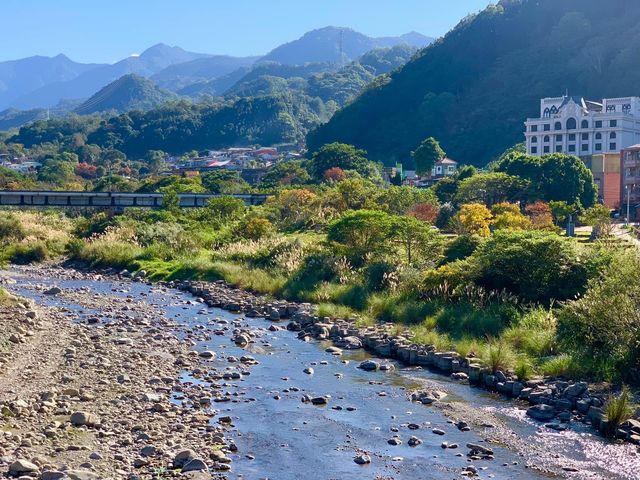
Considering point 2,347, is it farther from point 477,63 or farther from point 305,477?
point 477,63

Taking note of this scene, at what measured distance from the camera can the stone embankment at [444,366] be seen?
21.0 metres

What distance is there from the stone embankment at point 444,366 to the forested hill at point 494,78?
109 metres

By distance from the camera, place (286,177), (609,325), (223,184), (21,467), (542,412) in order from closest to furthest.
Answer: (21,467)
(542,412)
(609,325)
(223,184)
(286,177)

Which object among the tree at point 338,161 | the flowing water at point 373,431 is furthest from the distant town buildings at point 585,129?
the flowing water at point 373,431

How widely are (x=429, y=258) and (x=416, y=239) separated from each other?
153cm

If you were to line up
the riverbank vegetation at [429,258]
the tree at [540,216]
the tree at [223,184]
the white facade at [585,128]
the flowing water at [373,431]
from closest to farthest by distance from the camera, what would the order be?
the flowing water at [373,431]
the riverbank vegetation at [429,258]
the tree at [540,216]
the tree at [223,184]
the white facade at [585,128]

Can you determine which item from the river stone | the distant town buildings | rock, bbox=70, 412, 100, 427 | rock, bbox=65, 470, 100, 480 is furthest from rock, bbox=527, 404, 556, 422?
the distant town buildings

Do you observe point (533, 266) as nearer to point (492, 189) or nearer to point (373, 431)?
point (373, 431)

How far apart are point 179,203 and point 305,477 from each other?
68.2 meters

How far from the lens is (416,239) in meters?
41.9

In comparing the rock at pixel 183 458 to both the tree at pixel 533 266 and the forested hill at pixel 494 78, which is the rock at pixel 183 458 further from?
the forested hill at pixel 494 78

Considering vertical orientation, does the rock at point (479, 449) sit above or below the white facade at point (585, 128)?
below

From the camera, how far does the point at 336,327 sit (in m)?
32.5

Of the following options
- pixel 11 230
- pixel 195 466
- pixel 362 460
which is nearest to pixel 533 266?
pixel 362 460
